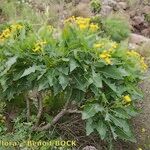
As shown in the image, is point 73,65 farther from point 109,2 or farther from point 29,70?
point 109,2

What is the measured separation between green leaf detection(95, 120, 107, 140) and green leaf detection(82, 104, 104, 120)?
14 centimetres

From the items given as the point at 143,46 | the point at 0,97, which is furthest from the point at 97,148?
the point at 143,46

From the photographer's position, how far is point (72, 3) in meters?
11.4

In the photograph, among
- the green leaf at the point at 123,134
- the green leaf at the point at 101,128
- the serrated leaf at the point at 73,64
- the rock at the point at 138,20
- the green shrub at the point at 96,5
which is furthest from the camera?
the rock at the point at 138,20

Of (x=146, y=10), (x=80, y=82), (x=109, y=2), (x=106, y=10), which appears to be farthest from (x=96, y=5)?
(x=80, y=82)

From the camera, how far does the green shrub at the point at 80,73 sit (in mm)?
5219

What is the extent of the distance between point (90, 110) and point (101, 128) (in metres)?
0.23

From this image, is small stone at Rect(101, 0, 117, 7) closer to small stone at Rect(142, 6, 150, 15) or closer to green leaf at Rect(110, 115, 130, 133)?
small stone at Rect(142, 6, 150, 15)

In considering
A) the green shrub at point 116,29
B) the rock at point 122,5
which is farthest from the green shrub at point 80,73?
the rock at point 122,5

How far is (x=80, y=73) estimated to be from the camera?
17.3 ft

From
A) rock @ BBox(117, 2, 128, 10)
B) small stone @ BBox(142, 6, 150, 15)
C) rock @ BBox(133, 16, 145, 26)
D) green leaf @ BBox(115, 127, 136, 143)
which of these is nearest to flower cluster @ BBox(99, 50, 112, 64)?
green leaf @ BBox(115, 127, 136, 143)

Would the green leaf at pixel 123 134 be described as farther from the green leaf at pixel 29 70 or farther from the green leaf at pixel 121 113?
the green leaf at pixel 29 70

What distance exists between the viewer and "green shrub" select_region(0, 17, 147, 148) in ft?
17.1

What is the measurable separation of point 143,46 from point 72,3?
2706mm
